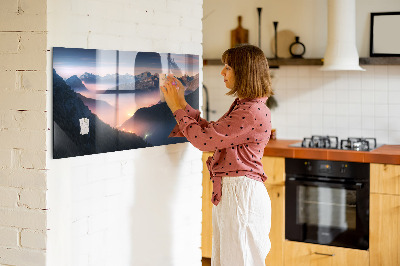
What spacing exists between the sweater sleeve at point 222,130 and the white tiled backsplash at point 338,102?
227cm

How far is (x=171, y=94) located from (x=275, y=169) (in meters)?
1.71

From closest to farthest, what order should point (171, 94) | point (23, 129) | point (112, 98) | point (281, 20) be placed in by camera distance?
point (23, 129)
point (112, 98)
point (171, 94)
point (281, 20)

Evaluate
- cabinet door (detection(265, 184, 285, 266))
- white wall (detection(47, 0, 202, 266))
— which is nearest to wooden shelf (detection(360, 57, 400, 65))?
cabinet door (detection(265, 184, 285, 266))

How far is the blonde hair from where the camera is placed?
2762 mm

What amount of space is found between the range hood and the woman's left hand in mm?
1884

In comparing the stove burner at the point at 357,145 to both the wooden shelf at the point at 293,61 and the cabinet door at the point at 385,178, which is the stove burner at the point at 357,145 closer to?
the cabinet door at the point at 385,178

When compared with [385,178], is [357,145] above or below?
above

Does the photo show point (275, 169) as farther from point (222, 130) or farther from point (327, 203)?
point (222, 130)

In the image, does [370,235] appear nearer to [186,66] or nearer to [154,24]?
[186,66]

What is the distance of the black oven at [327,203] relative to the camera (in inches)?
164

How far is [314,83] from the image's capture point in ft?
16.2

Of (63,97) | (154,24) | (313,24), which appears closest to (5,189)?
(63,97)

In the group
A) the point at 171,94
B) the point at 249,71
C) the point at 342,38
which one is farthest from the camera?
the point at 342,38

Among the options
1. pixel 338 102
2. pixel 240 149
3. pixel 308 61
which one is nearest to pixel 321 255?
pixel 338 102
